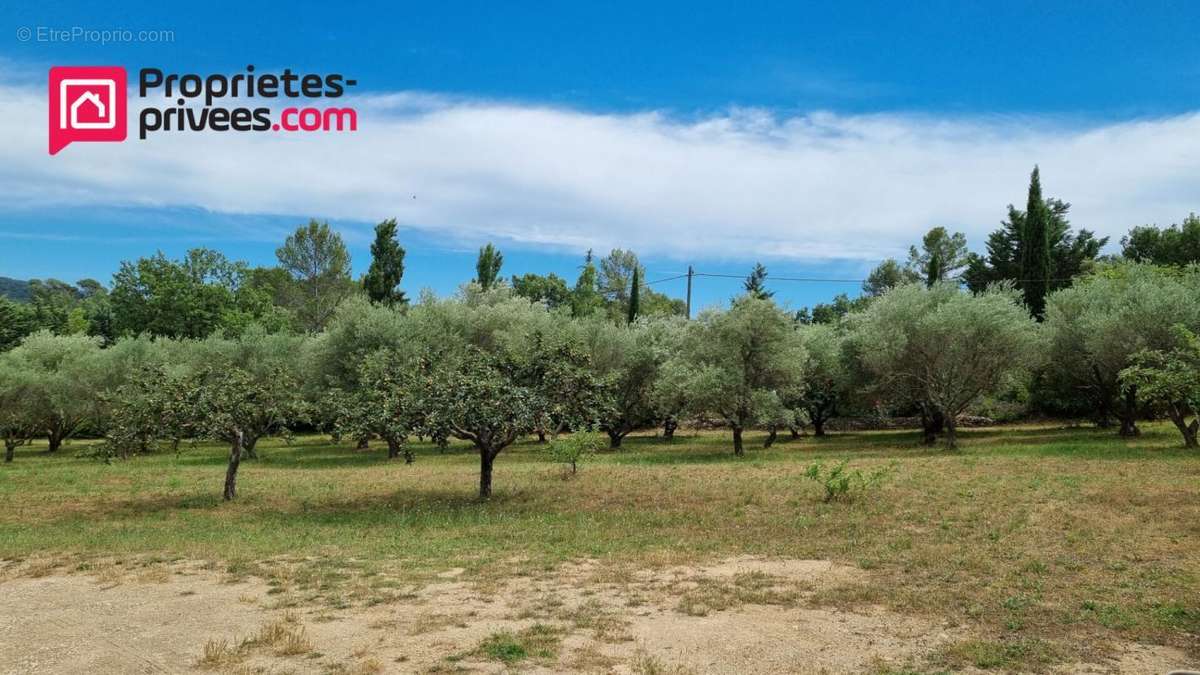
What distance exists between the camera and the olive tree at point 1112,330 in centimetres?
3431

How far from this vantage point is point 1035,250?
5788 centimetres

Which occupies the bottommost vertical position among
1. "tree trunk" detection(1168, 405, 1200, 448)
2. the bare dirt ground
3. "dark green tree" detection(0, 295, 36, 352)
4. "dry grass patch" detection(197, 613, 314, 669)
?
the bare dirt ground

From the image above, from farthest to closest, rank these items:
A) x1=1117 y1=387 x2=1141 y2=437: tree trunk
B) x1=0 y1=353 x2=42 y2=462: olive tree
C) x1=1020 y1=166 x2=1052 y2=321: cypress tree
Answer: x1=1020 y1=166 x2=1052 y2=321: cypress tree → x1=0 y1=353 x2=42 y2=462: olive tree → x1=1117 y1=387 x2=1141 y2=437: tree trunk

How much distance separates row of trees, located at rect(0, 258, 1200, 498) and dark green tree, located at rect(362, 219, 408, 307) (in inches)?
696

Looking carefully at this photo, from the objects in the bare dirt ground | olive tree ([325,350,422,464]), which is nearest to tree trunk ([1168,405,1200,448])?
the bare dirt ground

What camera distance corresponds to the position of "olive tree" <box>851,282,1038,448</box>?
35562mm

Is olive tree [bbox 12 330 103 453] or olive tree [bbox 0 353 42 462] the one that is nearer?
olive tree [bbox 0 353 42 462]

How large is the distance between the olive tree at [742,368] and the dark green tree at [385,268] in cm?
4092

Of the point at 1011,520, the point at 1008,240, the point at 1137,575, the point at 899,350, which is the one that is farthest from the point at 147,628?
the point at 1008,240

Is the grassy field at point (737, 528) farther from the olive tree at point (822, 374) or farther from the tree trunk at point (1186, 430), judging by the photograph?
the olive tree at point (822, 374)

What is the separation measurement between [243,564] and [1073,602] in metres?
14.8

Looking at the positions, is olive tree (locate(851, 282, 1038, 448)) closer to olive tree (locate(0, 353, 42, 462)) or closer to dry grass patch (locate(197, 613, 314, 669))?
dry grass patch (locate(197, 613, 314, 669))

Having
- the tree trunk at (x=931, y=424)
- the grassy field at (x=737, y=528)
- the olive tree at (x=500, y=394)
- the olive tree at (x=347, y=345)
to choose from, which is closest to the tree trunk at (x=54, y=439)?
the grassy field at (x=737, y=528)

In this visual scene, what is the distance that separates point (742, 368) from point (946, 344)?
10297 mm
